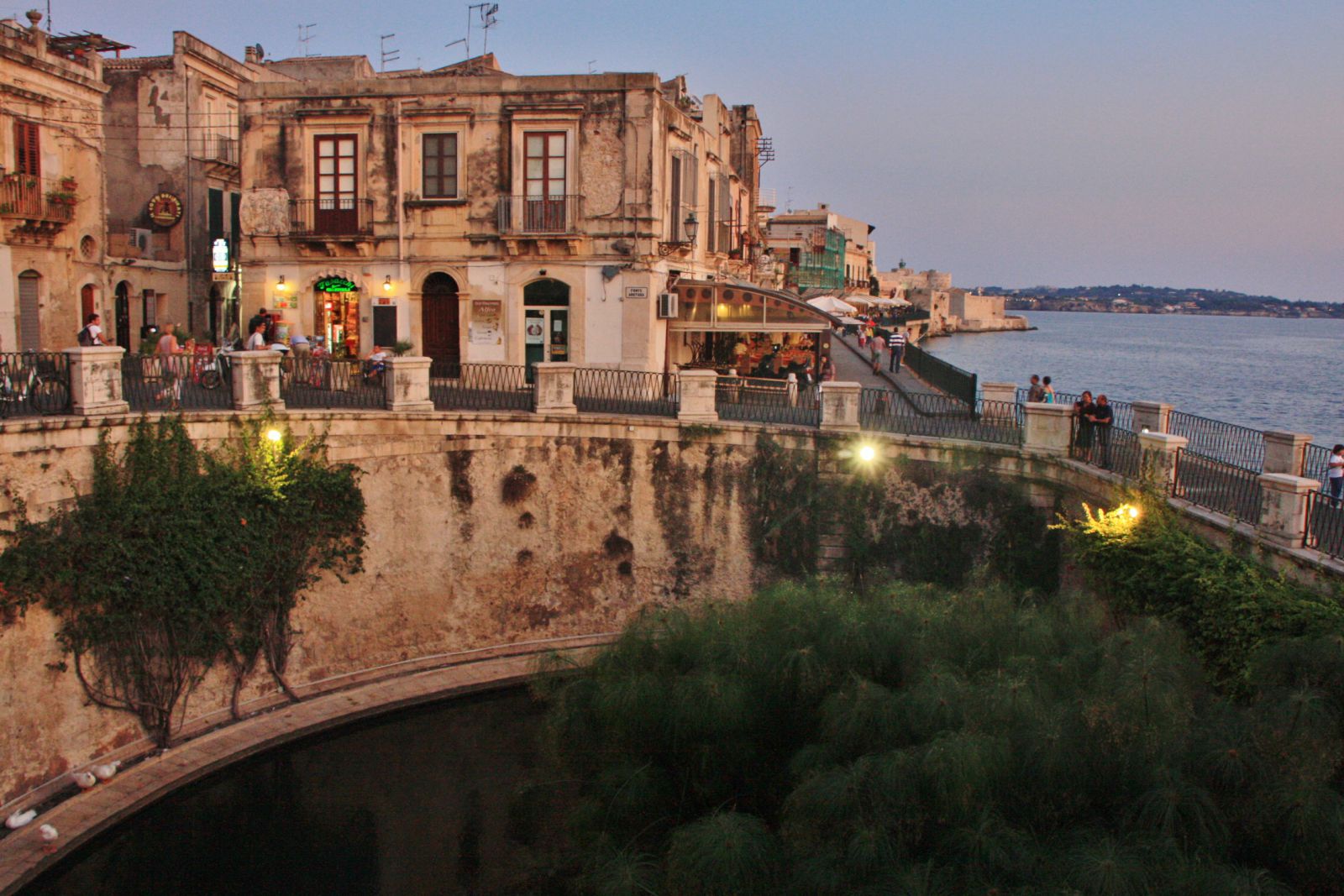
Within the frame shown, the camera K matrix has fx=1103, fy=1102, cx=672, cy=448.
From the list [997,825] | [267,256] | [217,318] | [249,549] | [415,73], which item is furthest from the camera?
[217,318]

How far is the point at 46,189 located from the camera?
2189 centimetres

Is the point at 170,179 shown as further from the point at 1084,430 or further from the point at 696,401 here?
the point at 1084,430

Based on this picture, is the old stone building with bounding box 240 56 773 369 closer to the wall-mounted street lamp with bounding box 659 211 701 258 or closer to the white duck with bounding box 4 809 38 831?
the wall-mounted street lamp with bounding box 659 211 701 258

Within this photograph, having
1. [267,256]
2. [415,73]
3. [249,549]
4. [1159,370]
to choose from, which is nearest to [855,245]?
[1159,370]

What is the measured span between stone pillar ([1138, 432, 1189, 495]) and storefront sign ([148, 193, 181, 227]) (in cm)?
2488

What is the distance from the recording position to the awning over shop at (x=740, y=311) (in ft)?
71.8

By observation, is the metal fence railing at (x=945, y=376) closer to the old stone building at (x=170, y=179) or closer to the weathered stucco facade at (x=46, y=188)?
the weathered stucco facade at (x=46, y=188)

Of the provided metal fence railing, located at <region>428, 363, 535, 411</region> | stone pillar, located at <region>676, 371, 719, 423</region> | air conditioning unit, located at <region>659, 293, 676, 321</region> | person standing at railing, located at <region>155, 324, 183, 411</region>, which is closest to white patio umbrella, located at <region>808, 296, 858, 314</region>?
air conditioning unit, located at <region>659, 293, 676, 321</region>

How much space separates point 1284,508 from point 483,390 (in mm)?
12699

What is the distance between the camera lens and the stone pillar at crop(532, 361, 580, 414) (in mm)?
18062

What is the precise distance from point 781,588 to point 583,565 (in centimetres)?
603

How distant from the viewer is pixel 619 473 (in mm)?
18328

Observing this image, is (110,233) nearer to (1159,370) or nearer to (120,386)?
(120,386)

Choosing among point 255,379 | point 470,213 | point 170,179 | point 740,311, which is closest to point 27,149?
point 170,179
